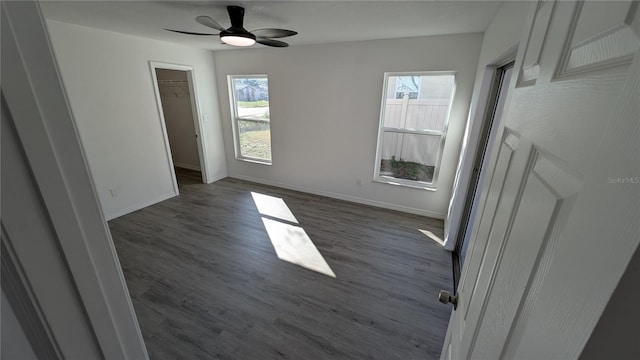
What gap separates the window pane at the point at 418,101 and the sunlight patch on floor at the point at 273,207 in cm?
194

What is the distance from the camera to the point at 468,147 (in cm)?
236

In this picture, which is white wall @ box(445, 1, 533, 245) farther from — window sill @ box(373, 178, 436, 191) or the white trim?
the white trim

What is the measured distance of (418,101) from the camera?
3.16 meters

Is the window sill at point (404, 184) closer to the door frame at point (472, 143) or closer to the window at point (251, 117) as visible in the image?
the door frame at point (472, 143)

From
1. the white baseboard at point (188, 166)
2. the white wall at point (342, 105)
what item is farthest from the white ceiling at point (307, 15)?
the white baseboard at point (188, 166)

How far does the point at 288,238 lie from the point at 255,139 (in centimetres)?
236

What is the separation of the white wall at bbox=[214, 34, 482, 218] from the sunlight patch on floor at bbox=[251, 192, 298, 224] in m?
0.53

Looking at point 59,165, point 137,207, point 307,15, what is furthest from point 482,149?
point 137,207

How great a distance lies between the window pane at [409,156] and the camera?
3.31 m

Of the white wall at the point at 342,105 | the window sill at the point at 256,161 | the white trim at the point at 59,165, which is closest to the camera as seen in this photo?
the white trim at the point at 59,165

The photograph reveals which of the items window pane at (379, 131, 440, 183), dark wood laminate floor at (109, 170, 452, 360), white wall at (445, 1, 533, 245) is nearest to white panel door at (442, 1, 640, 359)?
white wall at (445, 1, 533, 245)

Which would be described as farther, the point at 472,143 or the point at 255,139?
the point at 255,139

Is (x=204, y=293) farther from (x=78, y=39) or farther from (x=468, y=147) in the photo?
(x=78, y=39)

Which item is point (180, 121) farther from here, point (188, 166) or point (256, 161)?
point (256, 161)
